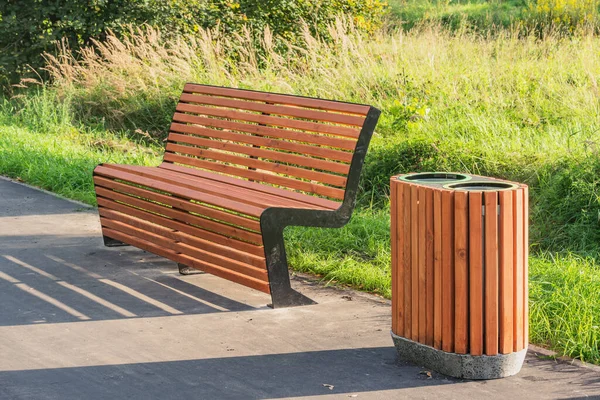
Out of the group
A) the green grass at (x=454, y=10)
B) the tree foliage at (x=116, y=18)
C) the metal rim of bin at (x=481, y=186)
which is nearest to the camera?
the metal rim of bin at (x=481, y=186)

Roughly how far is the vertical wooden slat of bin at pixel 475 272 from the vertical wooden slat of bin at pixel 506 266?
0.09 m

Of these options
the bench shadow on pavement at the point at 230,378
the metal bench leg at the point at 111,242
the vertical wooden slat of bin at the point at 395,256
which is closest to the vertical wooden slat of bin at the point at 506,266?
the bench shadow on pavement at the point at 230,378

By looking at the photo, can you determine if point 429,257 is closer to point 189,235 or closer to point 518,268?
point 518,268

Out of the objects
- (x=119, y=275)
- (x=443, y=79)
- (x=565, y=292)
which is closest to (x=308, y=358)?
(x=565, y=292)

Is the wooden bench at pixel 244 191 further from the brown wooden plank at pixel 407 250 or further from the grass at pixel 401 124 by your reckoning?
the brown wooden plank at pixel 407 250

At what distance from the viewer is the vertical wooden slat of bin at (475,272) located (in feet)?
13.1

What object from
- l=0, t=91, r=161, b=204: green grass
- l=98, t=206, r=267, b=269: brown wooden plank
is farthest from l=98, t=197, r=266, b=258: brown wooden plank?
l=0, t=91, r=161, b=204: green grass

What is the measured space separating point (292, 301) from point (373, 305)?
46cm

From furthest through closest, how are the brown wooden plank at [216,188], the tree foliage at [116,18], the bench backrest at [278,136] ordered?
the tree foliage at [116,18] → the bench backrest at [278,136] → the brown wooden plank at [216,188]

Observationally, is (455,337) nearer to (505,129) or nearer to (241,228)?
(241,228)

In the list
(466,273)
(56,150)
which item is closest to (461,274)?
(466,273)

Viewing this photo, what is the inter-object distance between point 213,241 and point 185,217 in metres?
0.31

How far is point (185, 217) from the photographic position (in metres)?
5.68

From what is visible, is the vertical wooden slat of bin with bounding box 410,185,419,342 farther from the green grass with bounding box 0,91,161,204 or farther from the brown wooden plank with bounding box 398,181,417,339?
the green grass with bounding box 0,91,161,204
